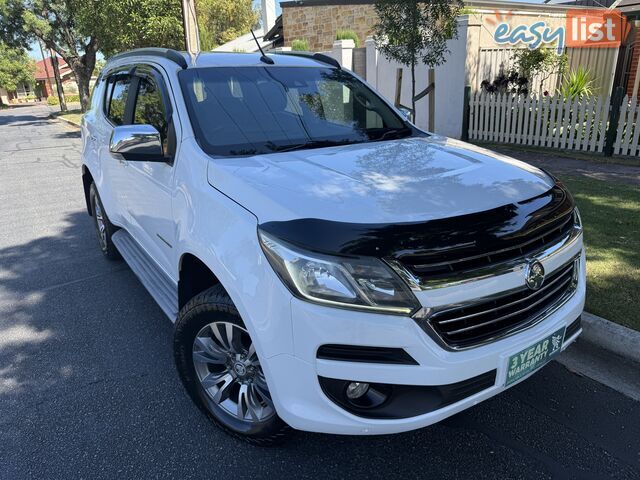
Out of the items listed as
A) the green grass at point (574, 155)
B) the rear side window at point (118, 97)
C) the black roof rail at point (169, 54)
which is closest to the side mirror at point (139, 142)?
the black roof rail at point (169, 54)

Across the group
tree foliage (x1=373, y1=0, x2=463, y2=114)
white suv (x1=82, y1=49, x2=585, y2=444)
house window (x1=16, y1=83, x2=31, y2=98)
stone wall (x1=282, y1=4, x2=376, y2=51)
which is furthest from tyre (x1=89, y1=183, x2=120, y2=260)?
house window (x1=16, y1=83, x2=31, y2=98)

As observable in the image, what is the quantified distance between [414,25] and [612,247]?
4.90 metres

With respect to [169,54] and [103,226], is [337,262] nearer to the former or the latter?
[169,54]

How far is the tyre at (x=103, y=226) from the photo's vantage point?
4910 mm

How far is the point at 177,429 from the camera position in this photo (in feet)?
8.98

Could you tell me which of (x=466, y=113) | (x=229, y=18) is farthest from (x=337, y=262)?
(x=229, y=18)

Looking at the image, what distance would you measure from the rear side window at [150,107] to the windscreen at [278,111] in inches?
9.9

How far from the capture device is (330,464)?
8.07ft

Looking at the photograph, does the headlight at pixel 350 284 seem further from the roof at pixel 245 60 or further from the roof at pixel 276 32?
the roof at pixel 276 32

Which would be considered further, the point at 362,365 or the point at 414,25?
the point at 414,25

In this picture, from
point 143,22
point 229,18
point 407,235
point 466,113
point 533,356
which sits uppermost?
point 229,18

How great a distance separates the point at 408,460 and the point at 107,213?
11.7 feet

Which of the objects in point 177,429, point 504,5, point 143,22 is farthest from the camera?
point 504,5

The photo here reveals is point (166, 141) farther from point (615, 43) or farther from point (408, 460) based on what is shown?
→ point (615, 43)
